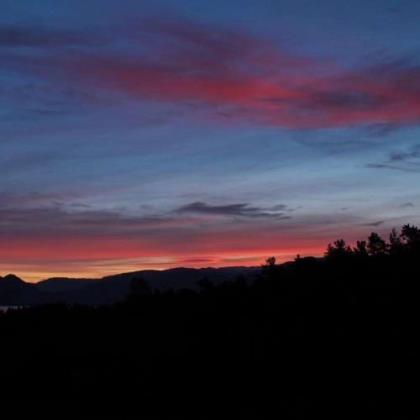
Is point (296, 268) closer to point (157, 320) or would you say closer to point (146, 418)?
point (157, 320)

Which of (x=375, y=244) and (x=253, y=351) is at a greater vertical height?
(x=375, y=244)

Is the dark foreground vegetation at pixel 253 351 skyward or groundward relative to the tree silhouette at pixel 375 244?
groundward

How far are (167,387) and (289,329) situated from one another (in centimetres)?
297

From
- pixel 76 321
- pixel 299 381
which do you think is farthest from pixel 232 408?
pixel 76 321

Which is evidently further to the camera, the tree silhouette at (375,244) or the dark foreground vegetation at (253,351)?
the tree silhouette at (375,244)

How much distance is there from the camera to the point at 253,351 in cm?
1475

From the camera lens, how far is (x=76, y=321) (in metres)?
22.4

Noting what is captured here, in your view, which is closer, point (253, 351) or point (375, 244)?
point (253, 351)

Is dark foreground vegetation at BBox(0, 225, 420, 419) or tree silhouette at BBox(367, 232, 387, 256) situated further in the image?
tree silhouette at BBox(367, 232, 387, 256)

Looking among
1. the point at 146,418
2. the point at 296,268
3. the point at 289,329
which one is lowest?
the point at 146,418

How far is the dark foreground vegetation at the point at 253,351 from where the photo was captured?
1270 cm

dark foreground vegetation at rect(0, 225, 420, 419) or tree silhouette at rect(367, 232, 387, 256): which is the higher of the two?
tree silhouette at rect(367, 232, 387, 256)

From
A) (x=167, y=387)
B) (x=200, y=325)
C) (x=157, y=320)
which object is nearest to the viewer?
(x=167, y=387)

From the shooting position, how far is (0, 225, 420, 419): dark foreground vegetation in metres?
12.7
